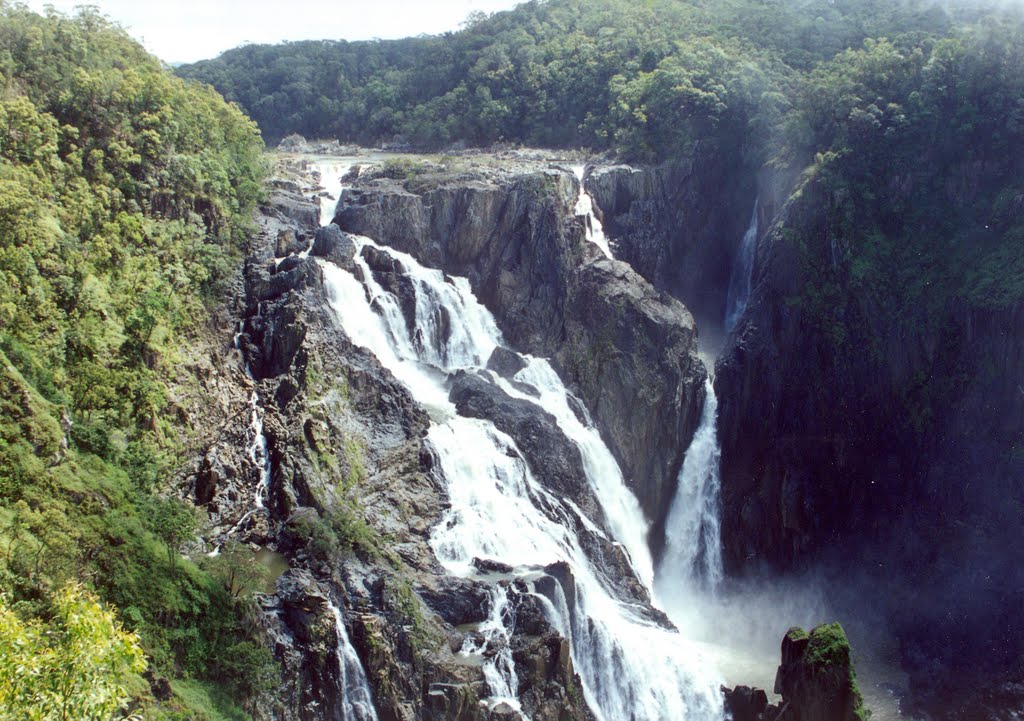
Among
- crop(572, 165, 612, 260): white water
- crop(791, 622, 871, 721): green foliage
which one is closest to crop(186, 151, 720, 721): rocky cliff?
crop(572, 165, 612, 260): white water

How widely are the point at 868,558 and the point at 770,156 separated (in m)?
20.4

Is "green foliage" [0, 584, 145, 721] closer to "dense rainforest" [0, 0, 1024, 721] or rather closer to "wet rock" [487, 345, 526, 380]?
"dense rainforest" [0, 0, 1024, 721]

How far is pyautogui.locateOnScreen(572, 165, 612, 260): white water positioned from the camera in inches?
1700

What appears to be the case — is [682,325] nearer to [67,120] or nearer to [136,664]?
[67,120]

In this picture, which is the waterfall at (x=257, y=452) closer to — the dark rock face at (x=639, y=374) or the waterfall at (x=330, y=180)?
the waterfall at (x=330, y=180)

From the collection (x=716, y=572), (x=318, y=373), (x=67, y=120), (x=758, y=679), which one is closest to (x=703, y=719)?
(x=758, y=679)

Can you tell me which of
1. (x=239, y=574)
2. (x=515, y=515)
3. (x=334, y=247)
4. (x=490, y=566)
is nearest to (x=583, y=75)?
(x=334, y=247)

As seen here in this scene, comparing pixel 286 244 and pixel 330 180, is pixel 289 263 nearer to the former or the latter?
pixel 286 244

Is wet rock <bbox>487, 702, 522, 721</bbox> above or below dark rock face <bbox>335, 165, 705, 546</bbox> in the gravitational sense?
below

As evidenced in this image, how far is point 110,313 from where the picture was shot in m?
25.6

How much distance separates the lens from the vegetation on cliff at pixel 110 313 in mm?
19391

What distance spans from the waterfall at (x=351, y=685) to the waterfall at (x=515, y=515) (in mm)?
3072

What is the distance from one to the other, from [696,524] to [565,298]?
11019 millimetres

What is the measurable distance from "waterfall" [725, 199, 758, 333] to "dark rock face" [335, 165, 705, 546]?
5.30 metres
